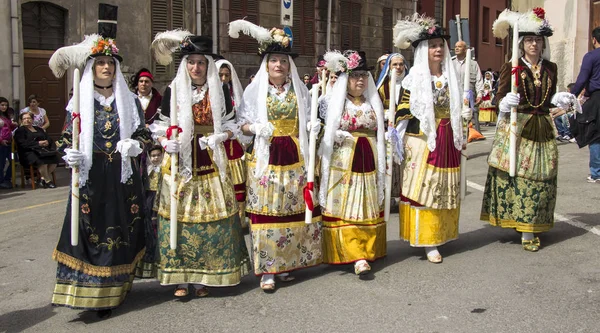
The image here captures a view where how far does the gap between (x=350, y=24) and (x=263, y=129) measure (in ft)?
68.4

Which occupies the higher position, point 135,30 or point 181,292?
point 135,30

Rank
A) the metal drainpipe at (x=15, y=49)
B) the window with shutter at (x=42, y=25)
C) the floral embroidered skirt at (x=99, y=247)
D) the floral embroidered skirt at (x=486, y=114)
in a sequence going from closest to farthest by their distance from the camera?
1. the floral embroidered skirt at (x=99, y=247)
2. the metal drainpipe at (x=15, y=49)
3. the window with shutter at (x=42, y=25)
4. the floral embroidered skirt at (x=486, y=114)

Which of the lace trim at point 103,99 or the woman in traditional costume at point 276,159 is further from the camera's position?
the woman in traditional costume at point 276,159

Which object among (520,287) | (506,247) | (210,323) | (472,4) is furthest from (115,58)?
(472,4)

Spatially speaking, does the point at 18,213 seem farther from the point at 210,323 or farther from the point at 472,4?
the point at 472,4

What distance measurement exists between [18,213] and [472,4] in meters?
30.9

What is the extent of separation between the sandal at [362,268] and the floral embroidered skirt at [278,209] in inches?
20.3

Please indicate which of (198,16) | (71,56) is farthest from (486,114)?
(71,56)

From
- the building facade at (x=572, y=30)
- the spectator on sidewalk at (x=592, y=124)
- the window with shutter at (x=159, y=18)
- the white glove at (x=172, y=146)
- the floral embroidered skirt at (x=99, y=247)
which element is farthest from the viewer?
the window with shutter at (x=159, y=18)

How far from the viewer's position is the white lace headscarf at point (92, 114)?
513cm

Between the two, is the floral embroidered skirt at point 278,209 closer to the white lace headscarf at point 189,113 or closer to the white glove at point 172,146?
the white lace headscarf at point 189,113

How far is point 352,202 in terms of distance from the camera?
6.17 metres

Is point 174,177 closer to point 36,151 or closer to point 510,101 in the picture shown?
point 510,101

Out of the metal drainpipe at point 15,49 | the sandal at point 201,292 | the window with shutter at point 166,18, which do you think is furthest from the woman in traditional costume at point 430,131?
the window with shutter at point 166,18
